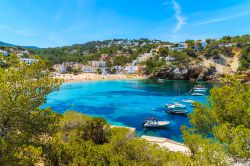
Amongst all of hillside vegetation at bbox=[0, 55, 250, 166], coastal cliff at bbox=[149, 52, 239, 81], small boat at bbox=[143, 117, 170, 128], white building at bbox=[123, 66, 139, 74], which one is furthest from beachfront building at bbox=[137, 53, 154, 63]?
hillside vegetation at bbox=[0, 55, 250, 166]

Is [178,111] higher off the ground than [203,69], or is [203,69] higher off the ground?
[203,69]

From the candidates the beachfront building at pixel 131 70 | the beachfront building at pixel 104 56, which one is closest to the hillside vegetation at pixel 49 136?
the beachfront building at pixel 131 70

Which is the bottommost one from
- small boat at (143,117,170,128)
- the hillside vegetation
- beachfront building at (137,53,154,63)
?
small boat at (143,117,170,128)

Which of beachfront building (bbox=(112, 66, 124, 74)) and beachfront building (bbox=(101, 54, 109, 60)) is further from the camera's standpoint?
beachfront building (bbox=(101, 54, 109, 60))

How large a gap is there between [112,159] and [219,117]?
275 inches

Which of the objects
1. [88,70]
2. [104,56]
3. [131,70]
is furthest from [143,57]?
[88,70]

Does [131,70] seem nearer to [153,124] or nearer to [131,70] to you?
[131,70]

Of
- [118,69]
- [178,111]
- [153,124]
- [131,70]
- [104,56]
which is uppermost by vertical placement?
[104,56]

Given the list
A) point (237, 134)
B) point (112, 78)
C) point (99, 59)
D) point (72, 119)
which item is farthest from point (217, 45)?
point (237, 134)

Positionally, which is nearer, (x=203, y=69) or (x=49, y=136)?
(x=49, y=136)

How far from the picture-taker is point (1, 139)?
8.40 m

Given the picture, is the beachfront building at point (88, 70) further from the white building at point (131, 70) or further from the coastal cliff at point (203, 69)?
the coastal cliff at point (203, 69)

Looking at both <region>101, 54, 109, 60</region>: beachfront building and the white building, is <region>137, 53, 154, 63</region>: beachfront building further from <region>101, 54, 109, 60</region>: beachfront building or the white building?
<region>101, 54, 109, 60</region>: beachfront building

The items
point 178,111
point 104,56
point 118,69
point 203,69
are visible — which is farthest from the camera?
point 104,56
